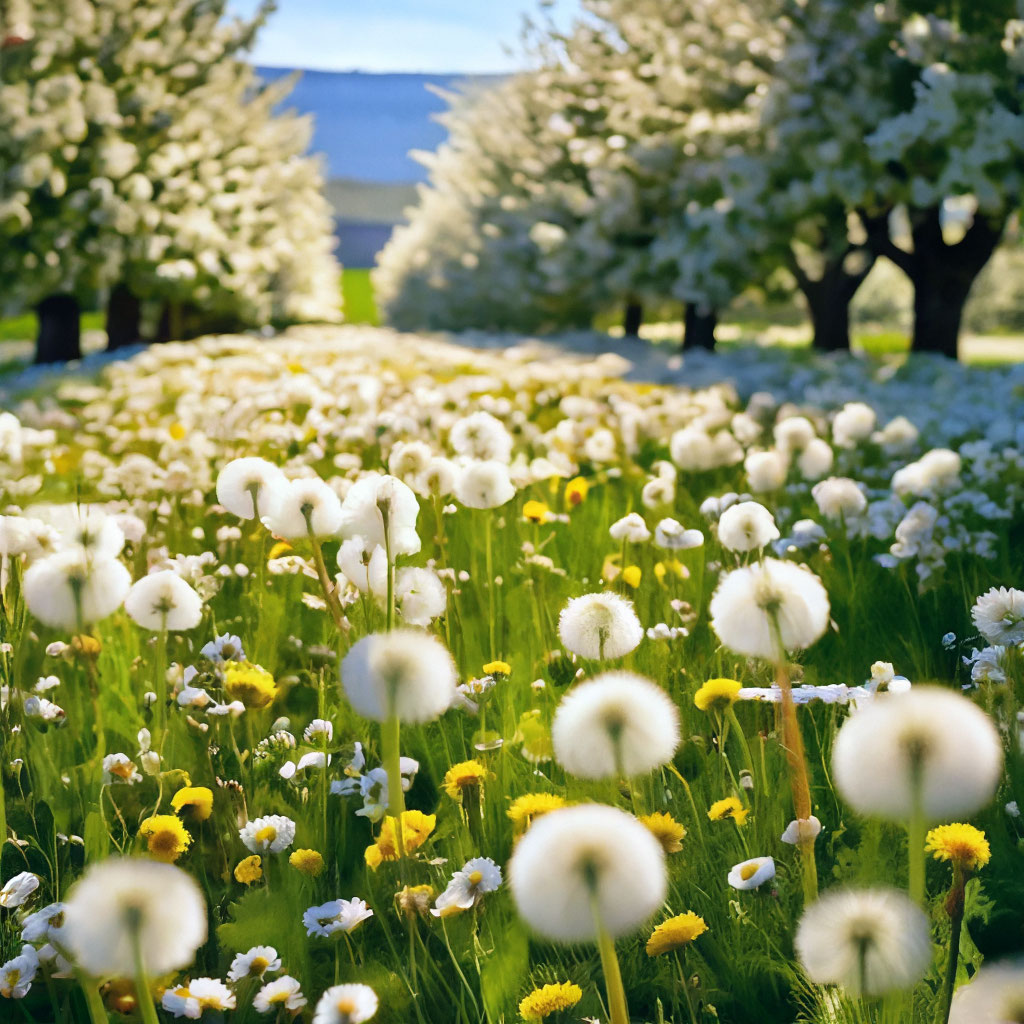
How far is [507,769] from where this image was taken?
1924 mm

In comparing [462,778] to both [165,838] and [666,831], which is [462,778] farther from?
[165,838]

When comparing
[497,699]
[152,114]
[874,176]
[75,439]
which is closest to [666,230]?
[874,176]

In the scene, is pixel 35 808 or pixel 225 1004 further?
pixel 35 808

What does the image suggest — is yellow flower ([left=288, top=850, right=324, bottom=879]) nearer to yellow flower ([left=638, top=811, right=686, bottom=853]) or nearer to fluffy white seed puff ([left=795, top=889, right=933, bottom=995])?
yellow flower ([left=638, top=811, right=686, bottom=853])

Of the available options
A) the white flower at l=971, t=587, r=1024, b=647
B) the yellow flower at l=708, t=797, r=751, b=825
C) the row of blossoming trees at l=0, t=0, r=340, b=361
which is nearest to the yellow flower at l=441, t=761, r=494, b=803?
the yellow flower at l=708, t=797, r=751, b=825

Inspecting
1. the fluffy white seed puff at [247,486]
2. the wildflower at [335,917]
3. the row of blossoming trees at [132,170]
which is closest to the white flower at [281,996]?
the wildflower at [335,917]

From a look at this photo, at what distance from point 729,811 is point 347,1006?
80cm

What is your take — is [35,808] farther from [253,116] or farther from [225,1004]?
[253,116]

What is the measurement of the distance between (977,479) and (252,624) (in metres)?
3.22

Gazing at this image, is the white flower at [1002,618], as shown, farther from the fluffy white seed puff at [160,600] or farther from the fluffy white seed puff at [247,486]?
the fluffy white seed puff at [160,600]

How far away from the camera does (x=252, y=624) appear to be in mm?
2885

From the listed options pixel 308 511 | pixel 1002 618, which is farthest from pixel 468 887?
pixel 1002 618

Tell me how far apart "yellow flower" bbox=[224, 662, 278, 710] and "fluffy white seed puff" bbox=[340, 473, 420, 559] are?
1.05ft

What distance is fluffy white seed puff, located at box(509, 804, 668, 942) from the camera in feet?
3.12
